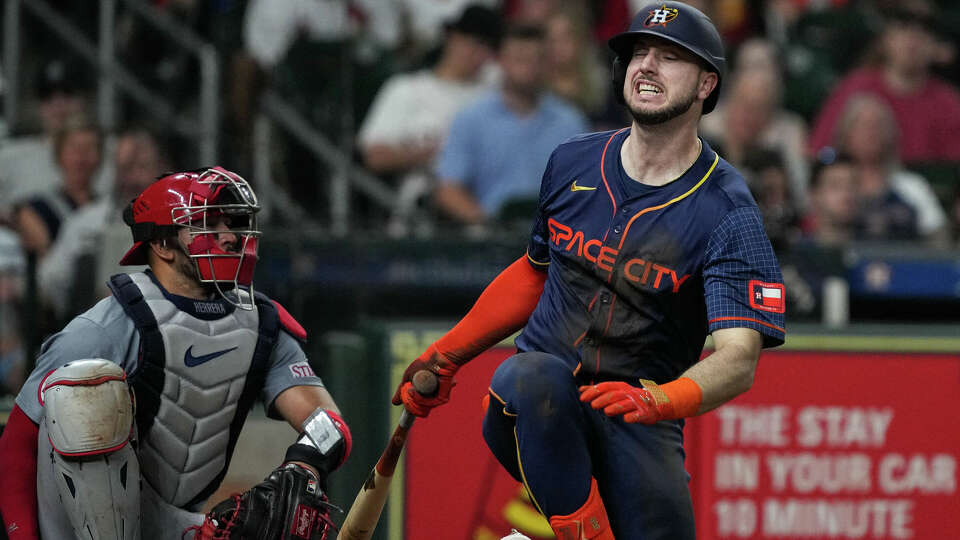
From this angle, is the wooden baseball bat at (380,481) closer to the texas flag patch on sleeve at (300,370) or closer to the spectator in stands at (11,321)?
the texas flag patch on sleeve at (300,370)

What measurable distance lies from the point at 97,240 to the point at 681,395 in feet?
15.3

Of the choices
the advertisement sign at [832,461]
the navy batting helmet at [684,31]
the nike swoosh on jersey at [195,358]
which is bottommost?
the advertisement sign at [832,461]

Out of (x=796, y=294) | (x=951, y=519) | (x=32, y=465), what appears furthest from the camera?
(x=796, y=294)

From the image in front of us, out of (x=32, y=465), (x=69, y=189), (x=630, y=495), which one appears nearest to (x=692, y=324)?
(x=630, y=495)

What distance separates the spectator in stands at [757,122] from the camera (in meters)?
8.91

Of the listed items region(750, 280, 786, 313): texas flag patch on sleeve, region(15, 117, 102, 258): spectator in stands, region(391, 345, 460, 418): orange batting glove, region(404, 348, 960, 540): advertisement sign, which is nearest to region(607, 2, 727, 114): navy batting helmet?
region(750, 280, 786, 313): texas flag patch on sleeve

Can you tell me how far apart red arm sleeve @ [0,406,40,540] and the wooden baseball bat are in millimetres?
952

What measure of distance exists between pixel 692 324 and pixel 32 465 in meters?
1.90

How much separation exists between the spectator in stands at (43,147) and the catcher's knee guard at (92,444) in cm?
426

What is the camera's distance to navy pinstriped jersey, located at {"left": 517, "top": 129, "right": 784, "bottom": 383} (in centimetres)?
380

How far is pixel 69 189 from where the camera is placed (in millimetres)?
8211

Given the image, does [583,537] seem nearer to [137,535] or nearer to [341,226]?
[137,535]

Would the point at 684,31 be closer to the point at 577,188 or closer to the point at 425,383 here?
the point at 577,188

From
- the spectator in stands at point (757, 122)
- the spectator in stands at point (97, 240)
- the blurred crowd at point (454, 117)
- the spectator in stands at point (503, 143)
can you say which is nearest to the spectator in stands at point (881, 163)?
the blurred crowd at point (454, 117)
